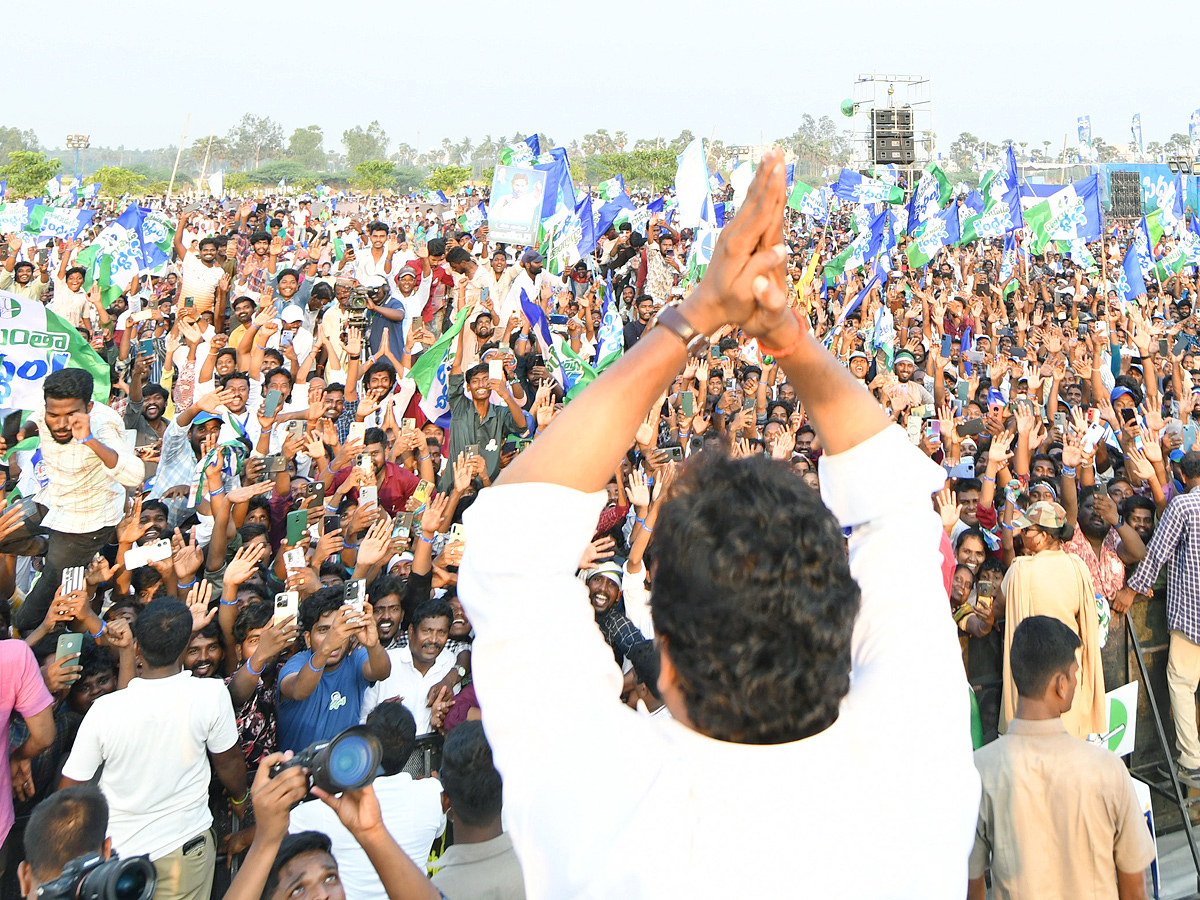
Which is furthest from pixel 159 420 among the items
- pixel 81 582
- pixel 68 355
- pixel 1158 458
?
pixel 1158 458

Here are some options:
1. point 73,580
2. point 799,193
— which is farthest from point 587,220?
point 73,580

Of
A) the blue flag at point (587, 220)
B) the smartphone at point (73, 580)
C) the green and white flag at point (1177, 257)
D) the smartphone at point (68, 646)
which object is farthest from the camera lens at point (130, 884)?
the green and white flag at point (1177, 257)

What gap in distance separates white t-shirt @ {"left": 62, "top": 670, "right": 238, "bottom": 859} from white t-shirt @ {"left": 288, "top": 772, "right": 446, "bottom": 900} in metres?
0.39

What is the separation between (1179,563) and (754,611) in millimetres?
4302

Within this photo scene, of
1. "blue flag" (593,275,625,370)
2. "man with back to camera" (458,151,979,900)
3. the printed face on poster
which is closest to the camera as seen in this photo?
"man with back to camera" (458,151,979,900)

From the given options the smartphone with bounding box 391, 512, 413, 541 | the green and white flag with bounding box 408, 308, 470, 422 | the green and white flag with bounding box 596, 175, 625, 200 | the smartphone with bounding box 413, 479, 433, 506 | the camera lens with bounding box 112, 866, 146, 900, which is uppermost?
the green and white flag with bounding box 596, 175, 625, 200

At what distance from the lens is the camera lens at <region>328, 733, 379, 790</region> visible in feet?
5.55

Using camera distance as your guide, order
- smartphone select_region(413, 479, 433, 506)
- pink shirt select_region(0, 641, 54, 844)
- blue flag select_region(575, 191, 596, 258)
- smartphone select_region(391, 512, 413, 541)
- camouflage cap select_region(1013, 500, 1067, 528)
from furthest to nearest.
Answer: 1. blue flag select_region(575, 191, 596, 258)
2. smartphone select_region(413, 479, 433, 506)
3. smartphone select_region(391, 512, 413, 541)
4. camouflage cap select_region(1013, 500, 1067, 528)
5. pink shirt select_region(0, 641, 54, 844)

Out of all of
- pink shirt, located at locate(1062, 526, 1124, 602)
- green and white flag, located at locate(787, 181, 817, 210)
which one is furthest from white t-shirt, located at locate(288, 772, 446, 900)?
green and white flag, located at locate(787, 181, 817, 210)

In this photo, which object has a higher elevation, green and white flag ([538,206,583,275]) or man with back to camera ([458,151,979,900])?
green and white flag ([538,206,583,275])

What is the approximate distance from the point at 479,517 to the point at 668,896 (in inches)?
15.8

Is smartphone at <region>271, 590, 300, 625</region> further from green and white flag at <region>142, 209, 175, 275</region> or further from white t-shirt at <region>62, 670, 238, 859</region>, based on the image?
green and white flag at <region>142, 209, 175, 275</region>

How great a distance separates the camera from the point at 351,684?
3.78m

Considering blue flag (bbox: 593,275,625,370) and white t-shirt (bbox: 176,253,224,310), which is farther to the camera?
white t-shirt (bbox: 176,253,224,310)
